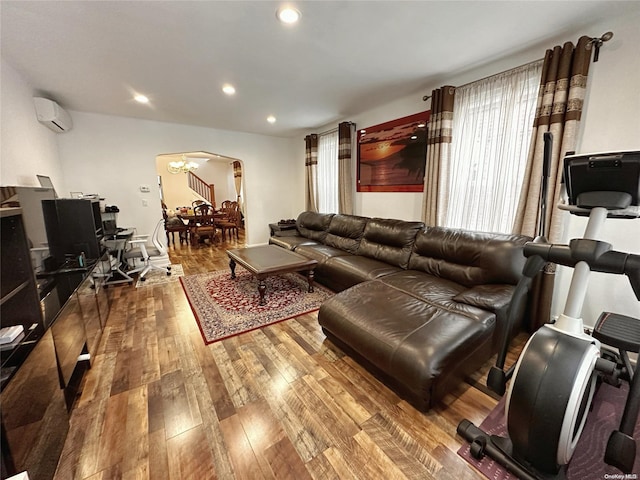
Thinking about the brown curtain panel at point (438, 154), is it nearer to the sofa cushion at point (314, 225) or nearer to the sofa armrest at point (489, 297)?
the sofa armrest at point (489, 297)

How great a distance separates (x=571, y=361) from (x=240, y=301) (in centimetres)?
275

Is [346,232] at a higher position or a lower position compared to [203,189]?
lower

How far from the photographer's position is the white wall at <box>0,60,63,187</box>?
2.22m

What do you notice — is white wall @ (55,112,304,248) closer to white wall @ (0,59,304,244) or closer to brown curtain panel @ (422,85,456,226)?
white wall @ (0,59,304,244)

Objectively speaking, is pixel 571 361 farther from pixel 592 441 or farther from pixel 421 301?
pixel 421 301

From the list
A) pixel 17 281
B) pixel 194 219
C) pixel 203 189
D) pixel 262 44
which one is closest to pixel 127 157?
pixel 194 219

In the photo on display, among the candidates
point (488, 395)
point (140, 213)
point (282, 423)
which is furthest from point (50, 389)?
point (140, 213)

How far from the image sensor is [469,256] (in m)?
2.38

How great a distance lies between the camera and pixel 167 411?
1.50 m

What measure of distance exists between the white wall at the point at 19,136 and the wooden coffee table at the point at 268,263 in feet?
7.03

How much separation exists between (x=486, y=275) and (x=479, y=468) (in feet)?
4.82

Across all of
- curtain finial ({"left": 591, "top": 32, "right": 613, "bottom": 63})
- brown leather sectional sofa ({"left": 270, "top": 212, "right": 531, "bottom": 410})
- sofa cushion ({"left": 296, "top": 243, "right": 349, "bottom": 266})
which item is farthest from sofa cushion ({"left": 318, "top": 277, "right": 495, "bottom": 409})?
curtain finial ({"left": 591, "top": 32, "right": 613, "bottom": 63})

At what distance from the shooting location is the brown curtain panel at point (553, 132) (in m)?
1.95

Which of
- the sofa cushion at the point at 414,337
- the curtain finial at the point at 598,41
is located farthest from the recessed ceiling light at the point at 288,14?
the curtain finial at the point at 598,41
